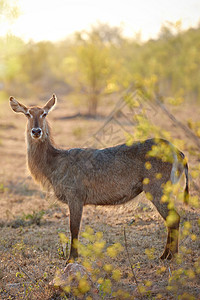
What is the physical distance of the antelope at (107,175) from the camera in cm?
432

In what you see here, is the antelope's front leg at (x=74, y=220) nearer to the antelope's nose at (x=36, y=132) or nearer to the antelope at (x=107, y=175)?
the antelope at (x=107, y=175)

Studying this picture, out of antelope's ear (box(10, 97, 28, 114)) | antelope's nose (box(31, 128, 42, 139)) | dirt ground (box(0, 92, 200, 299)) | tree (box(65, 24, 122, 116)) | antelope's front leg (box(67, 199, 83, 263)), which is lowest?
dirt ground (box(0, 92, 200, 299))

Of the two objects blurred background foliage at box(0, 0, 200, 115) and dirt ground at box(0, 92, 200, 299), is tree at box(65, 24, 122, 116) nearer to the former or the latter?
blurred background foliage at box(0, 0, 200, 115)

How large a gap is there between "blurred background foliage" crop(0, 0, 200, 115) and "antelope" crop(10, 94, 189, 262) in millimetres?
1072

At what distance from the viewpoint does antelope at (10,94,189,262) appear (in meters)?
4.32

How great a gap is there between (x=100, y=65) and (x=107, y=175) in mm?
18669

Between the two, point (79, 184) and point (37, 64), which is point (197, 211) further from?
point (37, 64)

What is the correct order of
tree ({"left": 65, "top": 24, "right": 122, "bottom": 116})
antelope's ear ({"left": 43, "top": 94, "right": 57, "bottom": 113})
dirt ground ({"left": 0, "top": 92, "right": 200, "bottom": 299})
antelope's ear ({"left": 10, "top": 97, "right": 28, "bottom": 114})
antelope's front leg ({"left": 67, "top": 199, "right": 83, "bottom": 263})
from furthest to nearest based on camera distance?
tree ({"left": 65, "top": 24, "right": 122, "bottom": 116}) → antelope's ear ({"left": 43, "top": 94, "right": 57, "bottom": 113}) → antelope's ear ({"left": 10, "top": 97, "right": 28, "bottom": 114}) → antelope's front leg ({"left": 67, "top": 199, "right": 83, "bottom": 263}) → dirt ground ({"left": 0, "top": 92, "right": 200, "bottom": 299})

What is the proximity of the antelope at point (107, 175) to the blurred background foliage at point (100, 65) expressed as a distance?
1072 millimetres

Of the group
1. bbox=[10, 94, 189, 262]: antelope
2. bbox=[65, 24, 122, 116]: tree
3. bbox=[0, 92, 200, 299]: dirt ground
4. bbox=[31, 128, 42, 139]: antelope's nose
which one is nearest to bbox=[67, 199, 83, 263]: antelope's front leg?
bbox=[10, 94, 189, 262]: antelope

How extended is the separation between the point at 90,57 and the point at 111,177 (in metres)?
18.7

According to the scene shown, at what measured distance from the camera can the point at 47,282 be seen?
3932 millimetres

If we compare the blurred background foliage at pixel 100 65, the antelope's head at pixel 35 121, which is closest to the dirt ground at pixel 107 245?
the antelope's head at pixel 35 121

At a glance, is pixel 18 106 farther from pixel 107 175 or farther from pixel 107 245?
pixel 107 245
